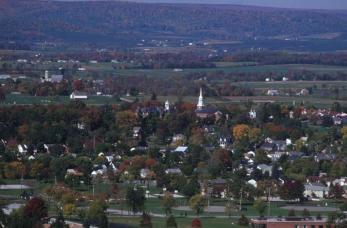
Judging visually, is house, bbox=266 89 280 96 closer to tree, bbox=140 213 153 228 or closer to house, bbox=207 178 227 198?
house, bbox=207 178 227 198

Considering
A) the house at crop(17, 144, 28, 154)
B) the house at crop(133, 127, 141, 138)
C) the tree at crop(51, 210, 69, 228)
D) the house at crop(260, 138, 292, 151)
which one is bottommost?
the house at crop(133, 127, 141, 138)

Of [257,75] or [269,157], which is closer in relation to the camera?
[269,157]

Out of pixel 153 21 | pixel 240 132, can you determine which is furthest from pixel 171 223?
pixel 153 21

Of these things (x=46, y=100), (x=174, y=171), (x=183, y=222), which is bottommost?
(x=46, y=100)

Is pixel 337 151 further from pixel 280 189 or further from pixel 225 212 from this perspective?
pixel 225 212

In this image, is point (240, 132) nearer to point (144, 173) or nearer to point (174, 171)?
point (174, 171)

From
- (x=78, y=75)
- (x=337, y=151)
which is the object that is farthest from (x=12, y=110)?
(x=78, y=75)

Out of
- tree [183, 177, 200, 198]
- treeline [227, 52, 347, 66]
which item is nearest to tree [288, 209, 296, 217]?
tree [183, 177, 200, 198]
